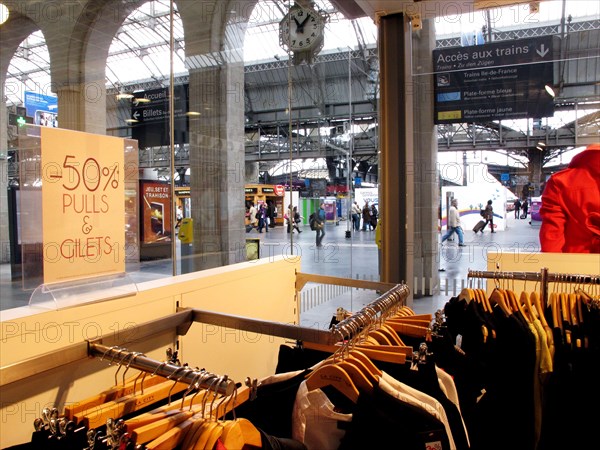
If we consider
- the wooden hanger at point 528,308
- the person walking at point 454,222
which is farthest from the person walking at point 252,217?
the wooden hanger at point 528,308

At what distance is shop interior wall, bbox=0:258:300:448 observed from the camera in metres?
1.10

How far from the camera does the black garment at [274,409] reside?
113cm

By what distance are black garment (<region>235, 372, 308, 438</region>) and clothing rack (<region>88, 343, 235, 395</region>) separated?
0.88ft

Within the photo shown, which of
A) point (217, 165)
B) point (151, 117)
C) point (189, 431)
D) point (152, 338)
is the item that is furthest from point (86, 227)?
point (217, 165)

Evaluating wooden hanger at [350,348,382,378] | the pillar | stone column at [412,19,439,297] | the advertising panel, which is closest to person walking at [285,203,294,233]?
stone column at [412,19,439,297]

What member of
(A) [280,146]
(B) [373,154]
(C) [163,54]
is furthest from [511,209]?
(C) [163,54]

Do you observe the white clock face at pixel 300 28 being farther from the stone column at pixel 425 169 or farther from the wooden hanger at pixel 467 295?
the wooden hanger at pixel 467 295

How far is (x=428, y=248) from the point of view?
6.37 meters

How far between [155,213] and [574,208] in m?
2.92

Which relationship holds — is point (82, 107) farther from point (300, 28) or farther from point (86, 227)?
point (300, 28)

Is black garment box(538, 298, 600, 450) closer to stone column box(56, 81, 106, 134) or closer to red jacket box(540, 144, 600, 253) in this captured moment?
red jacket box(540, 144, 600, 253)

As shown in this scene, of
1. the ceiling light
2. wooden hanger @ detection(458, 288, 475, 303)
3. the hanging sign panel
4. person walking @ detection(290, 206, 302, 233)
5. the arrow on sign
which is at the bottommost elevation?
wooden hanger @ detection(458, 288, 475, 303)

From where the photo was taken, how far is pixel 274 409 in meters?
1.15

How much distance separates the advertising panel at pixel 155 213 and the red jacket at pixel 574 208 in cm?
270
